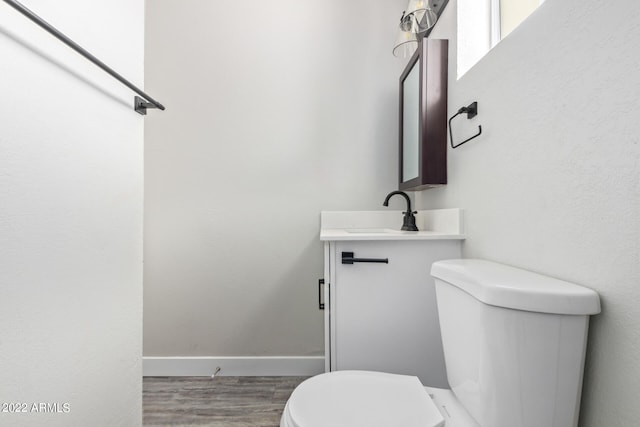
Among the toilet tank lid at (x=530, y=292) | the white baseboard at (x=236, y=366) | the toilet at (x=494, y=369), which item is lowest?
the white baseboard at (x=236, y=366)

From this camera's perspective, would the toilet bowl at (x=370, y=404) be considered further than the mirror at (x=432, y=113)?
No

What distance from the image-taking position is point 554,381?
57 cm

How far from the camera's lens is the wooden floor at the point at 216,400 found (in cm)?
132

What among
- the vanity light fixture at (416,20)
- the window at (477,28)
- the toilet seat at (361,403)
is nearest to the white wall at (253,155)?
the vanity light fixture at (416,20)

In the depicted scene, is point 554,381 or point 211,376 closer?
point 554,381

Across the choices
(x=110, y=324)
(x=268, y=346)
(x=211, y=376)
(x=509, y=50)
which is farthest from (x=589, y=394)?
(x=211, y=376)

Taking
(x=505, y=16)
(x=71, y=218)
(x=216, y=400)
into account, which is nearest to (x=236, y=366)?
(x=216, y=400)

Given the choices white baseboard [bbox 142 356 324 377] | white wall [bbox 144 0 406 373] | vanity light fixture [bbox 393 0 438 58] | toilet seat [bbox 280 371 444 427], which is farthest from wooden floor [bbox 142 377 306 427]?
vanity light fixture [bbox 393 0 438 58]

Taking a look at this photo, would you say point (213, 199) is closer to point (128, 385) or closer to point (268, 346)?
point (268, 346)

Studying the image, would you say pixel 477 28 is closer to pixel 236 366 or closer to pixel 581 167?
pixel 581 167

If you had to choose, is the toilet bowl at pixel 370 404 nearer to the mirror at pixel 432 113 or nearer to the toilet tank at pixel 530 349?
the toilet tank at pixel 530 349

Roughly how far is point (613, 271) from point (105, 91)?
124 cm

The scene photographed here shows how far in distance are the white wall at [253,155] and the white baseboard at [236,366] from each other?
10 cm

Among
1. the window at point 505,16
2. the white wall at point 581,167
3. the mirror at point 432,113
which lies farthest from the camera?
the mirror at point 432,113
